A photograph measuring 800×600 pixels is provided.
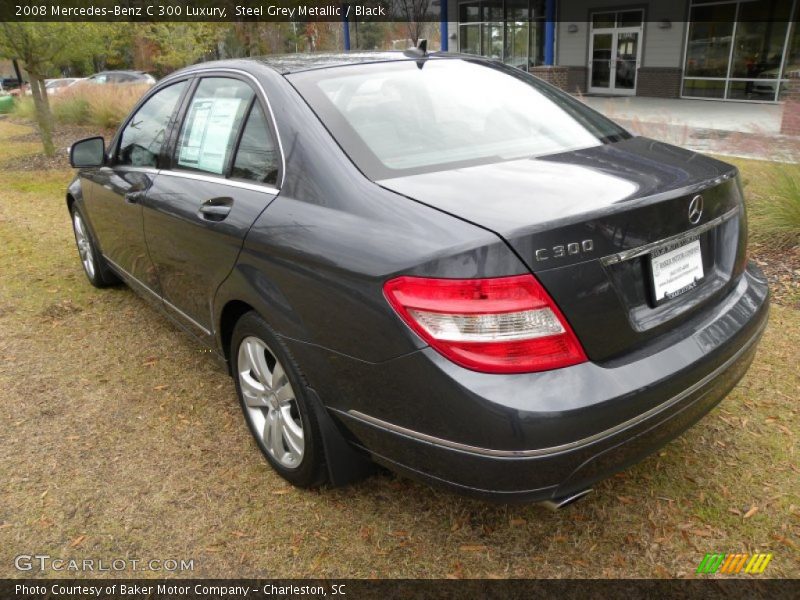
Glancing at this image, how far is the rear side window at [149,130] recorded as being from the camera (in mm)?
3502

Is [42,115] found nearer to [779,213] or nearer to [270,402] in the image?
[270,402]

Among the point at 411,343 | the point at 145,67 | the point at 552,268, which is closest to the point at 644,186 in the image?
the point at 552,268

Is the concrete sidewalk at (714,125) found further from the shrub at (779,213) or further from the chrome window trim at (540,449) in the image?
the chrome window trim at (540,449)

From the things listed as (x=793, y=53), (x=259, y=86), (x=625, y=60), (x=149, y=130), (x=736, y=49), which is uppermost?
(x=259, y=86)

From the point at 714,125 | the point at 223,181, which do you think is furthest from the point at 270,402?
the point at 714,125

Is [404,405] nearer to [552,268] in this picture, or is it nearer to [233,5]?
[552,268]

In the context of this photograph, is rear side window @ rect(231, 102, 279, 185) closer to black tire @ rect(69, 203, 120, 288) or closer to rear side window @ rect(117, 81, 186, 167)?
rear side window @ rect(117, 81, 186, 167)

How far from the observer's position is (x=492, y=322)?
1.81 meters

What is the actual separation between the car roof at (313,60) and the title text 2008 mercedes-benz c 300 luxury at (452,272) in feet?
0.09

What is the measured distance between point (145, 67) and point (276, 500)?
135ft

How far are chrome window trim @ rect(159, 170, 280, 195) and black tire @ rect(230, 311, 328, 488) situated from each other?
0.50m

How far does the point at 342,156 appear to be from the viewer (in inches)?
89.4

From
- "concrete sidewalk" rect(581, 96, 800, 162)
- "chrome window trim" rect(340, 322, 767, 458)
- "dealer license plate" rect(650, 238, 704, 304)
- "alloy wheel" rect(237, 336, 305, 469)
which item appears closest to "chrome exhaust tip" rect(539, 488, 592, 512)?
"chrome window trim" rect(340, 322, 767, 458)

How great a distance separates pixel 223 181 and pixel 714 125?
40.2ft
